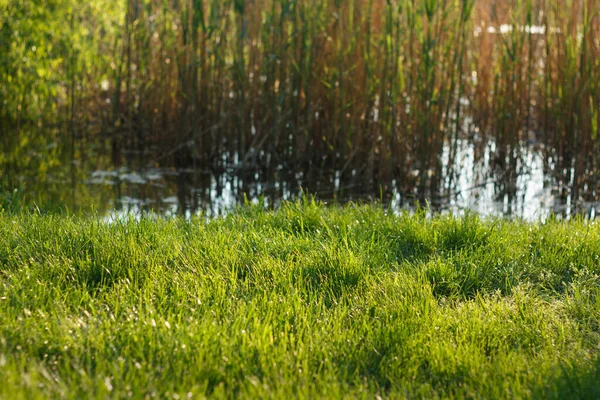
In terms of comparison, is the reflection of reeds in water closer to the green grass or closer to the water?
the water

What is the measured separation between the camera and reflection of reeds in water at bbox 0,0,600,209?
6.27 m

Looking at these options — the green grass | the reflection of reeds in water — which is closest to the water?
the reflection of reeds in water

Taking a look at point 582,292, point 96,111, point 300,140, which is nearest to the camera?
point 582,292

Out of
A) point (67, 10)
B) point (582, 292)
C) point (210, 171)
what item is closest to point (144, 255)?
point (582, 292)

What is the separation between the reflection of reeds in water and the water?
0.26ft

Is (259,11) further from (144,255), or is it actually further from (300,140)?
(144,255)

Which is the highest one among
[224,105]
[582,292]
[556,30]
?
[556,30]

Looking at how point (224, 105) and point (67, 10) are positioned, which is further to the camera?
point (67, 10)

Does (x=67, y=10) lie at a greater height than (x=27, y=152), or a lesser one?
greater

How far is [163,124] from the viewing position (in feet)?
26.4

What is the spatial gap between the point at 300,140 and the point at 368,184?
2.88 ft

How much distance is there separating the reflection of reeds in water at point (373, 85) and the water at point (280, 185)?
0.26ft

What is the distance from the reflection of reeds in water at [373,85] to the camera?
627cm

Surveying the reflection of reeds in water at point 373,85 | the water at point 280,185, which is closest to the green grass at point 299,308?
the water at point 280,185
